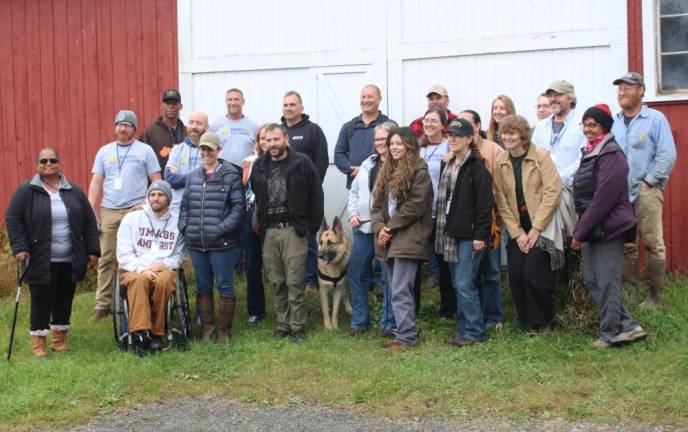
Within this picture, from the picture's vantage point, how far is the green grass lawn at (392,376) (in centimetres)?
582

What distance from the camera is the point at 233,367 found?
6973 mm

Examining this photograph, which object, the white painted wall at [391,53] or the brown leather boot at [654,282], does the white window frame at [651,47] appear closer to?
the white painted wall at [391,53]

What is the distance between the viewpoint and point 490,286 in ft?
25.1

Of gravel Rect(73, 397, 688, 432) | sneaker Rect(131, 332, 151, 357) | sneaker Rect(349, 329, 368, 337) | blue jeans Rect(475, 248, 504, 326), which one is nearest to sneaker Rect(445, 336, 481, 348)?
blue jeans Rect(475, 248, 504, 326)

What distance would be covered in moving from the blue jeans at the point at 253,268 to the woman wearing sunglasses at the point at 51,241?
142 centimetres

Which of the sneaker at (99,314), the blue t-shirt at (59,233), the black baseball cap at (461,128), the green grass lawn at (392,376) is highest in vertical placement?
the black baseball cap at (461,128)

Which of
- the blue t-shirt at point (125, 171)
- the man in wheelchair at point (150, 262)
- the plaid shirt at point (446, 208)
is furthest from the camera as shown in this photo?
the blue t-shirt at point (125, 171)

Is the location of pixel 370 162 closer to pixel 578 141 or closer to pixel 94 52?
pixel 578 141

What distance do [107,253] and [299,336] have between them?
2.43 metres

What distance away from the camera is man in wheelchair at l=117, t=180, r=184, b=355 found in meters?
7.39

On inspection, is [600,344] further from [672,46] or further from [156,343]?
[672,46]

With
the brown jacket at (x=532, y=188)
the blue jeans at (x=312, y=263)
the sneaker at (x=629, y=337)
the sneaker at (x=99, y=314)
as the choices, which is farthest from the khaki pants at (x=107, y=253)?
the sneaker at (x=629, y=337)

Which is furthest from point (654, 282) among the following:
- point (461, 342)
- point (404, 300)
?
point (404, 300)

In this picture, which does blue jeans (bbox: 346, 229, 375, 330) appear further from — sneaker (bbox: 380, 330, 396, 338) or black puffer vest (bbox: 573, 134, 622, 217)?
black puffer vest (bbox: 573, 134, 622, 217)
